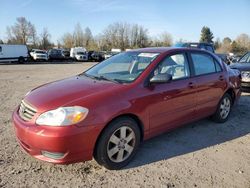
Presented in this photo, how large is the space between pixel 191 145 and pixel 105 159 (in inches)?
67.2

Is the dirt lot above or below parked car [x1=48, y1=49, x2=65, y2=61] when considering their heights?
above

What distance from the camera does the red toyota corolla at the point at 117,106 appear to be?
10.3 ft

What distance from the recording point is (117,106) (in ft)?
11.1

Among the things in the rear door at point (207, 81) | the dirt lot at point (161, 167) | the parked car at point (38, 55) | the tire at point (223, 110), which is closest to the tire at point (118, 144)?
the dirt lot at point (161, 167)

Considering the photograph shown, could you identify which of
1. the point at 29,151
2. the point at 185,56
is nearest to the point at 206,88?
the point at 185,56

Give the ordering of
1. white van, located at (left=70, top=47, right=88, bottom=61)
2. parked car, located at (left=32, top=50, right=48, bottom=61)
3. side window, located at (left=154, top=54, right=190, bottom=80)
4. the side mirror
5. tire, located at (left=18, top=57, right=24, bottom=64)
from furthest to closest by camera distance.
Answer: white van, located at (left=70, top=47, right=88, bottom=61)
parked car, located at (left=32, top=50, right=48, bottom=61)
tire, located at (left=18, top=57, right=24, bottom=64)
side window, located at (left=154, top=54, right=190, bottom=80)
the side mirror

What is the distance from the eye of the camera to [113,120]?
11.2ft

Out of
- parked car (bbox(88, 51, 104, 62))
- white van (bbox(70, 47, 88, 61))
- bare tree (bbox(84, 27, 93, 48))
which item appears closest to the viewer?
white van (bbox(70, 47, 88, 61))

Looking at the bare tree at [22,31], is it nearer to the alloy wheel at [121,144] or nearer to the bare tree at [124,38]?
the bare tree at [124,38]

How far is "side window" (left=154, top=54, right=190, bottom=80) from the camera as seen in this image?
420 centimetres

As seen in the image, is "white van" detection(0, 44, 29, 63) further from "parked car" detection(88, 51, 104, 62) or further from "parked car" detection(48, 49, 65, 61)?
"parked car" detection(88, 51, 104, 62)

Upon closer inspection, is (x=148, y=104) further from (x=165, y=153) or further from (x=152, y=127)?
(x=165, y=153)

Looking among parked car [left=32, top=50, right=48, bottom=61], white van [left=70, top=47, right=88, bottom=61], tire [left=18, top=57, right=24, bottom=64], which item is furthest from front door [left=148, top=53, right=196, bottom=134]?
white van [left=70, top=47, right=88, bottom=61]

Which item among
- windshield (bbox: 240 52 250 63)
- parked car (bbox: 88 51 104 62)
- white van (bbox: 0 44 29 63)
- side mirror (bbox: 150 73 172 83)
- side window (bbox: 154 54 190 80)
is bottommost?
parked car (bbox: 88 51 104 62)
